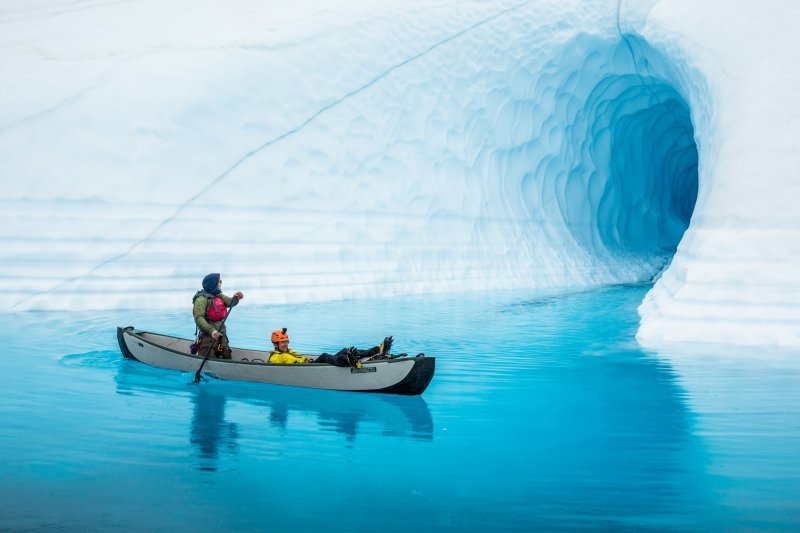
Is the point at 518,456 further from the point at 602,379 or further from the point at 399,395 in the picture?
the point at 602,379

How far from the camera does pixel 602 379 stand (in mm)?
5980

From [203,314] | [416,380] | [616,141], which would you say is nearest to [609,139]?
[616,141]

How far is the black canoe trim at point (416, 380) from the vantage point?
5.09 metres

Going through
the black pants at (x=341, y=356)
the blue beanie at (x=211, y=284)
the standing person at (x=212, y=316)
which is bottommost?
the black pants at (x=341, y=356)

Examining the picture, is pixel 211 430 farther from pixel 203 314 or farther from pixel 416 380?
pixel 203 314

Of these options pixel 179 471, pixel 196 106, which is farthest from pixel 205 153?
pixel 179 471

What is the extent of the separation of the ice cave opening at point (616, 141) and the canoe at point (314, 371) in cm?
728

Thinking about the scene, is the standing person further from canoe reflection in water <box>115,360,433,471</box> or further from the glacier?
the glacier

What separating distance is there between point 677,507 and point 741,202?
16.6ft

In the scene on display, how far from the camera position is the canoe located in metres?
5.13

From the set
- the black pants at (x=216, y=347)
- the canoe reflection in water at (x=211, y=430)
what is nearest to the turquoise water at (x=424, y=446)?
the canoe reflection in water at (x=211, y=430)

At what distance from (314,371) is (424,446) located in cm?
135

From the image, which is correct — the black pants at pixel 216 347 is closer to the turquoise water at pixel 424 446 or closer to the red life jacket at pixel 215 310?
the red life jacket at pixel 215 310

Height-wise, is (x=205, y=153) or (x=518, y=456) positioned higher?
(x=205, y=153)
